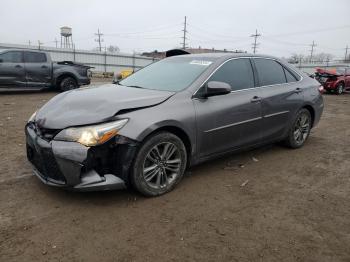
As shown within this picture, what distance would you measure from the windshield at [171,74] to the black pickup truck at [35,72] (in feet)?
26.2

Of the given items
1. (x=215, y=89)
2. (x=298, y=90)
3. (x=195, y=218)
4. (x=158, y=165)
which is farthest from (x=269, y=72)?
(x=195, y=218)

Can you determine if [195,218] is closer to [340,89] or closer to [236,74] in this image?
[236,74]

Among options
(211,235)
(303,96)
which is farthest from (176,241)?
(303,96)

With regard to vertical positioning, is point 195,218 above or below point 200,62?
below

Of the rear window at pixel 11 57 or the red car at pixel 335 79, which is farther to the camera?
the red car at pixel 335 79

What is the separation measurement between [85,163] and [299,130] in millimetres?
3843

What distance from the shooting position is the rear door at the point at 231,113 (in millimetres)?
3943

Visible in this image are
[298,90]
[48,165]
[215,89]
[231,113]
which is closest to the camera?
[48,165]

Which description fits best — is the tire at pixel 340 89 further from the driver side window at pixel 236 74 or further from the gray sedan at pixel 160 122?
the driver side window at pixel 236 74

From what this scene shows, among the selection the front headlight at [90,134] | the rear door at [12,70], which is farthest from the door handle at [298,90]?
the rear door at [12,70]

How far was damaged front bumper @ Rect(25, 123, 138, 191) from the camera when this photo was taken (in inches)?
123

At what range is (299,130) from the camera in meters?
5.61

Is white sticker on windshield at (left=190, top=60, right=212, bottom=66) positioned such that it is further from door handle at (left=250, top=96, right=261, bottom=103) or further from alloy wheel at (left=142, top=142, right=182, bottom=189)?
alloy wheel at (left=142, top=142, right=182, bottom=189)

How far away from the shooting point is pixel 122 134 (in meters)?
3.24
